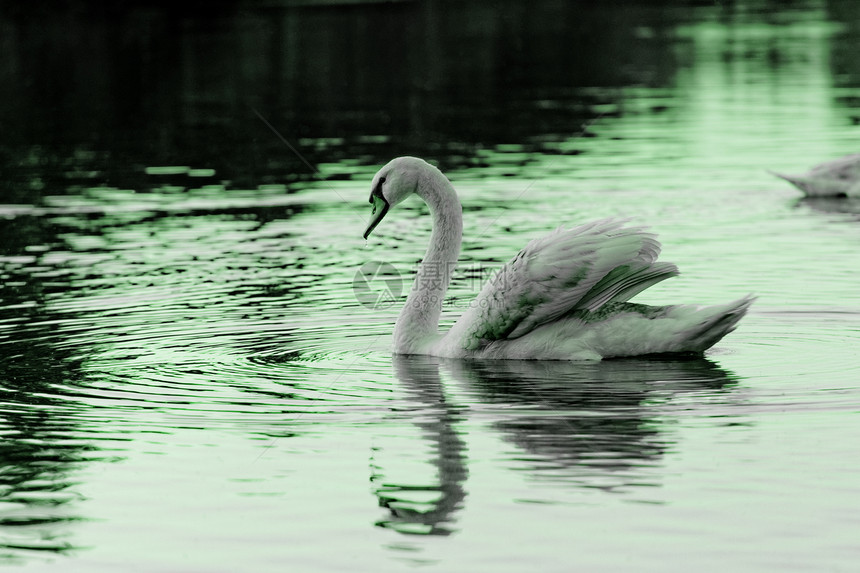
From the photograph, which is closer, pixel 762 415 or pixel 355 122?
pixel 762 415

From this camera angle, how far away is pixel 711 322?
11836 mm

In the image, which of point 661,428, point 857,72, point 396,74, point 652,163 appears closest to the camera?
point 661,428

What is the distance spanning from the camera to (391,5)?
81.4m

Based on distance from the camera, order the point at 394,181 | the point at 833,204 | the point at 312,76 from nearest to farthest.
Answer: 1. the point at 394,181
2. the point at 833,204
3. the point at 312,76

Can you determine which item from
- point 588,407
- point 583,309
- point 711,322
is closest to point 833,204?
point 583,309

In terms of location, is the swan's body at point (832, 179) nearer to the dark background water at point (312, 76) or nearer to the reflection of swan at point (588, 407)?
the dark background water at point (312, 76)

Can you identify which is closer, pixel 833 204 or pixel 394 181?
pixel 394 181

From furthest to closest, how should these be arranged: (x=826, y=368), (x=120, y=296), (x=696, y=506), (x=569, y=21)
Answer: (x=569, y=21)
(x=120, y=296)
(x=826, y=368)
(x=696, y=506)

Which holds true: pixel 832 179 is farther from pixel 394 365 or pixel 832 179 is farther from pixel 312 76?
pixel 312 76

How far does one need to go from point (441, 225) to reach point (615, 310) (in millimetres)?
1989

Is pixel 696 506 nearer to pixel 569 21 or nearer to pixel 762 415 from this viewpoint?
pixel 762 415

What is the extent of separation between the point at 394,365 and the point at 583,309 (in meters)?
1.62

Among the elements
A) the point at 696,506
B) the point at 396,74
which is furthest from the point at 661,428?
the point at 396,74

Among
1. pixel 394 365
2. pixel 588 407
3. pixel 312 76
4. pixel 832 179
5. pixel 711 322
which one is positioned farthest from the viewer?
pixel 312 76
